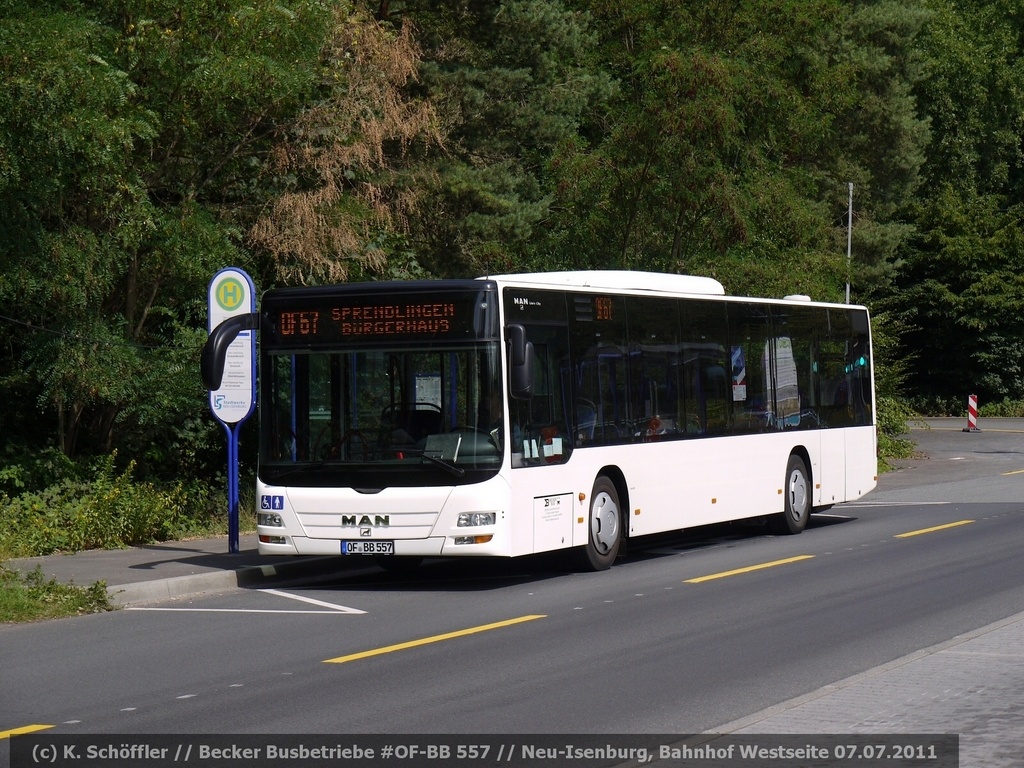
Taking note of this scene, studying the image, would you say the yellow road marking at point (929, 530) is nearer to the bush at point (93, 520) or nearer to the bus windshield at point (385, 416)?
the bus windshield at point (385, 416)

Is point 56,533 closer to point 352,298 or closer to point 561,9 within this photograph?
point 352,298

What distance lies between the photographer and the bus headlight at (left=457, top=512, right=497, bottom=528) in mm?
13852

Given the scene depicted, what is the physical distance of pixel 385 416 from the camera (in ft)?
46.7

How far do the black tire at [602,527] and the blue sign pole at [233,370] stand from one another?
4006 mm

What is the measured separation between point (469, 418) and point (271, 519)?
7.30 ft

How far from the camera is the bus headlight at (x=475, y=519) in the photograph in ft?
45.4

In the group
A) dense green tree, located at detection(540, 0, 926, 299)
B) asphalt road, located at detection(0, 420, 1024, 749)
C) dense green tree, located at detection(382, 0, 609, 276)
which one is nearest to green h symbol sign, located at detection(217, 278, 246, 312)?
asphalt road, located at detection(0, 420, 1024, 749)

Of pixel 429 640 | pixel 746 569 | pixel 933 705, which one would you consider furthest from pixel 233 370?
pixel 933 705

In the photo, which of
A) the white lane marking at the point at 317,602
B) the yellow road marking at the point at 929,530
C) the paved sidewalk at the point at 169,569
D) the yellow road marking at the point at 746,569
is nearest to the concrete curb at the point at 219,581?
the paved sidewalk at the point at 169,569

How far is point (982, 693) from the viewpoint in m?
8.34

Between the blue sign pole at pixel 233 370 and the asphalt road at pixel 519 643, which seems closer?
the asphalt road at pixel 519 643

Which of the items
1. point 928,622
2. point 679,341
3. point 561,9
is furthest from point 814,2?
point 928,622

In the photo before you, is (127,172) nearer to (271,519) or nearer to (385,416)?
(271,519)
